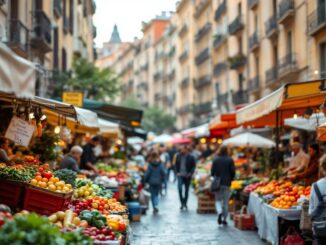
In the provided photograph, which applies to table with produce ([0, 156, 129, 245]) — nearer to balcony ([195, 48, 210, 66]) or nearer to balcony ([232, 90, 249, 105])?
balcony ([232, 90, 249, 105])

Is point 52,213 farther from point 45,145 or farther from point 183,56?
point 183,56

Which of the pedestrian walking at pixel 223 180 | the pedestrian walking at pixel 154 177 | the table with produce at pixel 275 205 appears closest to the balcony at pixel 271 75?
the pedestrian walking at pixel 154 177

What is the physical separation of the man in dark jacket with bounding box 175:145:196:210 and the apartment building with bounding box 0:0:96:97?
4.45 meters

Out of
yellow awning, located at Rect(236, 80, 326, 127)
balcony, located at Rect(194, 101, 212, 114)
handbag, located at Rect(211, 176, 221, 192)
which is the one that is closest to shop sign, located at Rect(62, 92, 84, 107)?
handbag, located at Rect(211, 176, 221, 192)

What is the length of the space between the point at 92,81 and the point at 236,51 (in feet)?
43.2

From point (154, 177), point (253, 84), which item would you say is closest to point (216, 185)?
point (154, 177)

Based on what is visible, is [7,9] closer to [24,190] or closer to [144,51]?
[24,190]

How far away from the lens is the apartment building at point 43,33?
17062mm

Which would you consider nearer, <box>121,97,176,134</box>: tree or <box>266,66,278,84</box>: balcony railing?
A: <box>266,66,278,84</box>: balcony railing

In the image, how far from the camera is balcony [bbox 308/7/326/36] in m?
Answer: 22.0

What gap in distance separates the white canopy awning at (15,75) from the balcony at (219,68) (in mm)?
38200

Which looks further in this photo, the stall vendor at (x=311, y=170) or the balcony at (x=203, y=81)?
the balcony at (x=203, y=81)

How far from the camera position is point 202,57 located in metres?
53.4

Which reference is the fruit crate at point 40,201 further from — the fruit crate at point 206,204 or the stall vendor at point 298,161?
the fruit crate at point 206,204
